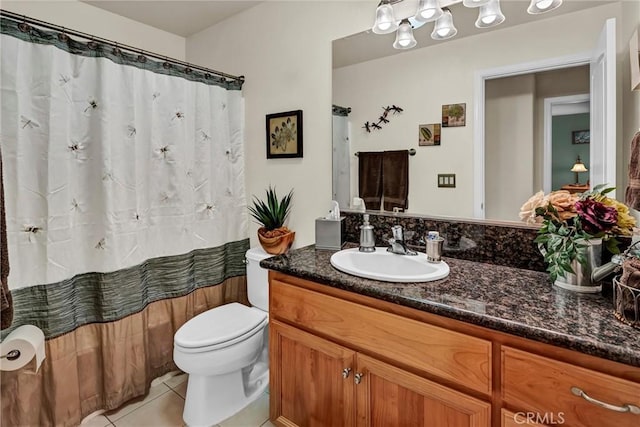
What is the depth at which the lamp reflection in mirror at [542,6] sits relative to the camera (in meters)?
1.29

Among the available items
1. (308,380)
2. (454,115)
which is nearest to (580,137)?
(454,115)

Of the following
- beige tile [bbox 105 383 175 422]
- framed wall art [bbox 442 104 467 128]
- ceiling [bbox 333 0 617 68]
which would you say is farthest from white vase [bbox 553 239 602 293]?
beige tile [bbox 105 383 175 422]

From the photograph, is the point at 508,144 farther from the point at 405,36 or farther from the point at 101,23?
the point at 101,23

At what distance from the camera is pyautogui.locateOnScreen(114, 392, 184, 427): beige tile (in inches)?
65.7

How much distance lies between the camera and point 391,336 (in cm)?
112

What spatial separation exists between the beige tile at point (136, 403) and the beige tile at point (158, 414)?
0.03 metres

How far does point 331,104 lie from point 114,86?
1.13 m

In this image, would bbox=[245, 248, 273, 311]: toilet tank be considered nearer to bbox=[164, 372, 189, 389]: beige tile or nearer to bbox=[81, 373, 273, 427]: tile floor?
bbox=[81, 373, 273, 427]: tile floor

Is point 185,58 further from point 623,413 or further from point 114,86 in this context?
point 623,413

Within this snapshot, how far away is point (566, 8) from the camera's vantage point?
1283 millimetres

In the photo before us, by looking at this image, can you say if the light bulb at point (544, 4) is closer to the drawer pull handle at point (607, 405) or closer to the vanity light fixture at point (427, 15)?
the vanity light fixture at point (427, 15)

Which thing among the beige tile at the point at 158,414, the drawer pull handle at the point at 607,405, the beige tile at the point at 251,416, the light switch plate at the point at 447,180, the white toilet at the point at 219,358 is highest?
the light switch plate at the point at 447,180

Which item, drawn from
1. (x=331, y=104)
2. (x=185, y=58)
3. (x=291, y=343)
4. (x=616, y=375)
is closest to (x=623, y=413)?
(x=616, y=375)

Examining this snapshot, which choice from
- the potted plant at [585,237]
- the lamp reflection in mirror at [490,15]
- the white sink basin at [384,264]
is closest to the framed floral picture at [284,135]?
the white sink basin at [384,264]
